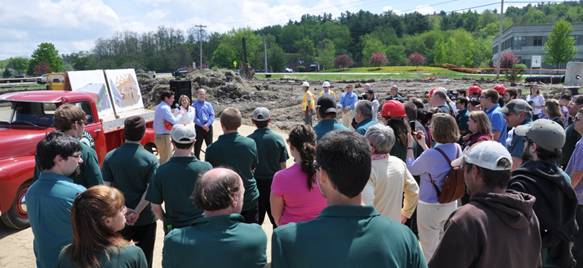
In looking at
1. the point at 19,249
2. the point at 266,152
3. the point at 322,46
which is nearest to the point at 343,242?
the point at 266,152

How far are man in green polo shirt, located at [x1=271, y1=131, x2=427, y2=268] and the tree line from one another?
79794 millimetres

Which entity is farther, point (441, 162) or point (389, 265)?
point (441, 162)

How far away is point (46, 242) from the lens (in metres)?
3.07

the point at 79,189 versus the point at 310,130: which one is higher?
the point at 310,130

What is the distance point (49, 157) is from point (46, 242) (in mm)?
580

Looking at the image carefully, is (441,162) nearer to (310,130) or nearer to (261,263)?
(310,130)

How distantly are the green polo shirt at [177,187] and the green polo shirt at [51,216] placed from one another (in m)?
0.90

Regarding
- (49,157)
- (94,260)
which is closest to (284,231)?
(94,260)

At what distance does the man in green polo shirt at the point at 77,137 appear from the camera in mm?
4191

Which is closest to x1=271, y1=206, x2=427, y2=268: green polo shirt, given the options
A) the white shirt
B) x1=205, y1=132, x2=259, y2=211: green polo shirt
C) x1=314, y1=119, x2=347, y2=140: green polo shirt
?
the white shirt

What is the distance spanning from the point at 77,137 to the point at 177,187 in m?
1.51

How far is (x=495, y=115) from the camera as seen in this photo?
728 centimetres

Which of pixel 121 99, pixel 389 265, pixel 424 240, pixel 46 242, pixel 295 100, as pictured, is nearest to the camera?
pixel 389 265

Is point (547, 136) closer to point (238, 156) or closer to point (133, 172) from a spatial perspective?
point (238, 156)
